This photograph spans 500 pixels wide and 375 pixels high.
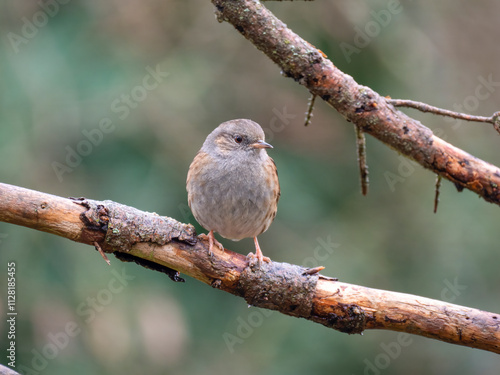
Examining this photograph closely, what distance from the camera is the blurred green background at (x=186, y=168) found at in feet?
17.2

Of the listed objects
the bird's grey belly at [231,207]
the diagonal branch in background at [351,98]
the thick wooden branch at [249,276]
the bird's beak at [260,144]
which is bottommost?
the thick wooden branch at [249,276]

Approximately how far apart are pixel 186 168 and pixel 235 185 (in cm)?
161

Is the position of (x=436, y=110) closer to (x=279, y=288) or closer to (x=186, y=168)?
(x=279, y=288)

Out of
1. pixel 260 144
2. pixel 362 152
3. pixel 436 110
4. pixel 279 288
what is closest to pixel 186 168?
pixel 260 144

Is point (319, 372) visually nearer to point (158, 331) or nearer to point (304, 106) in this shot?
point (158, 331)

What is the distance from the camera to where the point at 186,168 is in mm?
5840

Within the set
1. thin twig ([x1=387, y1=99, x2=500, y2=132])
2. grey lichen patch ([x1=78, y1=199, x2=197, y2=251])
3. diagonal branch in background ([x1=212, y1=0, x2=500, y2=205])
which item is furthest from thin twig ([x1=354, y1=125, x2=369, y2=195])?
grey lichen patch ([x1=78, y1=199, x2=197, y2=251])

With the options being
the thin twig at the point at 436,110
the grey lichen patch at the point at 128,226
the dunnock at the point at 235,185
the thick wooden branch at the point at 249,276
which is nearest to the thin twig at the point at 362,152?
the thin twig at the point at 436,110

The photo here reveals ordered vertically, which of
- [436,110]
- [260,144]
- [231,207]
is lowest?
[231,207]

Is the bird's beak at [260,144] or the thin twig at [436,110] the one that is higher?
the thin twig at [436,110]

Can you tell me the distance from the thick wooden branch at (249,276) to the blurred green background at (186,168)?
169 cm

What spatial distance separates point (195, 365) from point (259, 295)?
7.09ft

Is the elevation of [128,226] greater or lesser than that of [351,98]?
lesser

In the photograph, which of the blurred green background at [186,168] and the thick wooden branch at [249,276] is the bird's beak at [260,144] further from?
the blurred green background at [186,168]
